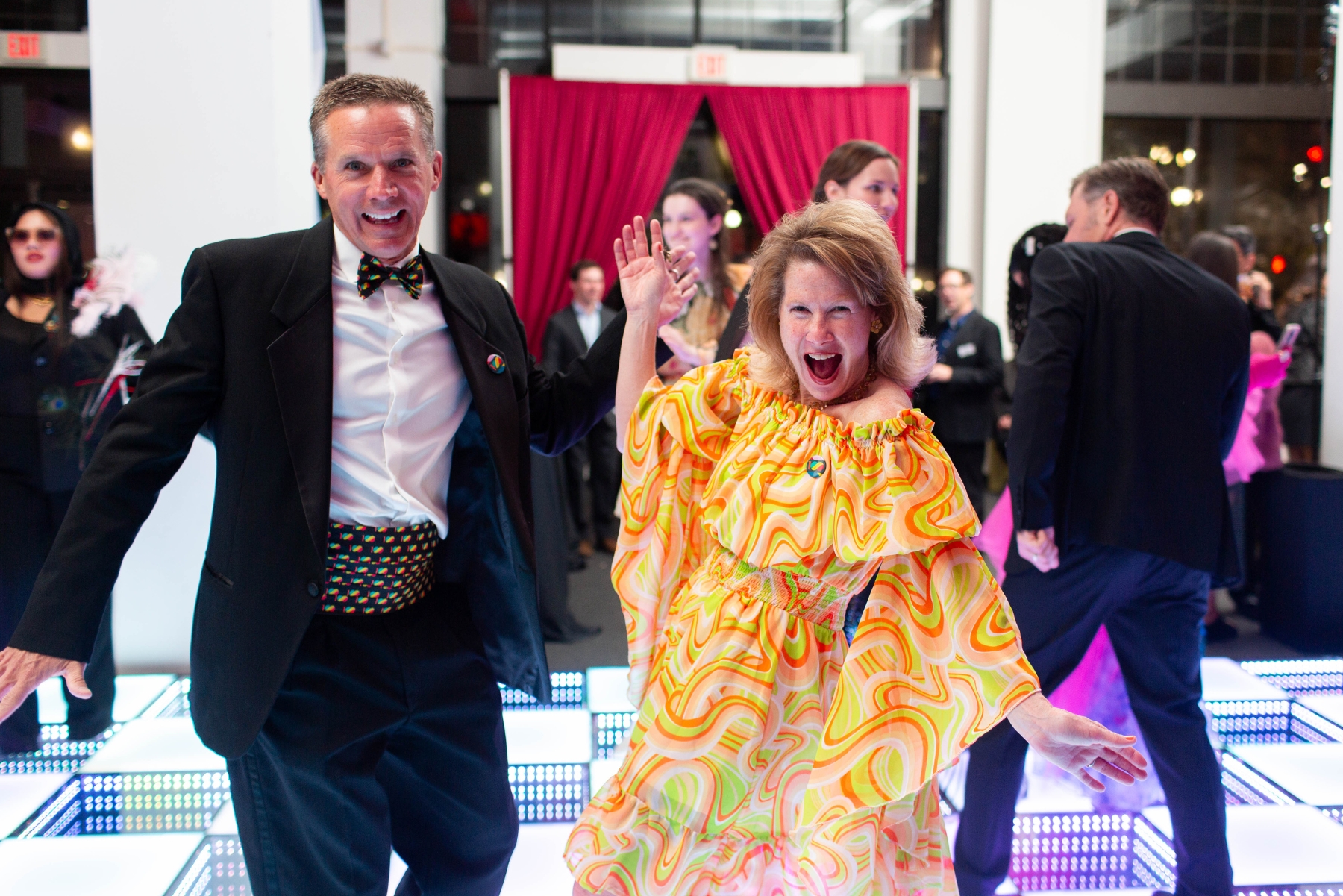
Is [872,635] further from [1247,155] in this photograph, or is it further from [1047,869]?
[1247,155]

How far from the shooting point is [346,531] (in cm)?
154

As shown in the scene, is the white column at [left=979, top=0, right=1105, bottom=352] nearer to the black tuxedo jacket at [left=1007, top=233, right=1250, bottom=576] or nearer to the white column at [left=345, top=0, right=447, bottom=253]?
the white column at [left=345, top=0, right=447, bottom=253]

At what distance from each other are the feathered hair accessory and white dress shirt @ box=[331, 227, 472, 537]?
6.60 feet

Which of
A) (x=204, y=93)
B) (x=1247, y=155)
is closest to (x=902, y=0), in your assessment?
(x=1247, y=155)

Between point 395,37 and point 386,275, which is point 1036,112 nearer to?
point 395,37

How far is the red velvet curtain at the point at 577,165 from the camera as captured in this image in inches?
285

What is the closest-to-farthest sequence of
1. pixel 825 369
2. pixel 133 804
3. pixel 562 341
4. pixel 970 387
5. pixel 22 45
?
pixel 825 369 → pixel 133 804 → pixel 970 387 → pixel 562 341 → pixel 22 45

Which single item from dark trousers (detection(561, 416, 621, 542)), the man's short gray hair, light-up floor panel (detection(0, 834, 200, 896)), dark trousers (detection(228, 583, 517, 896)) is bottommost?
light-up floor panel (detection(0, 834, 200, 896))

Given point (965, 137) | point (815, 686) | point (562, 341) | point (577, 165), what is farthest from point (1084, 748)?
point (965, 137)

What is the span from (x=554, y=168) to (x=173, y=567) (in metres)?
4.51

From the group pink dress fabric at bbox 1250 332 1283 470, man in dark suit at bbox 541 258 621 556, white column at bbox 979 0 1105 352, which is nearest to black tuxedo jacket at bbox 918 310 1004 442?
pink dress fabric at bbox 1250 332 1283 470

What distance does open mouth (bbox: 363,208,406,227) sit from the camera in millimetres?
1526

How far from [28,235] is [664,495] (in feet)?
8.38

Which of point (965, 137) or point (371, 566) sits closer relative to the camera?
point (371, 566)
